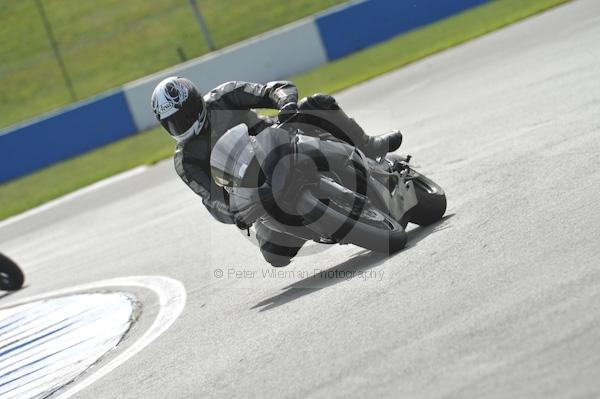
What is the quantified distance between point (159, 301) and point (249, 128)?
188 centimetres

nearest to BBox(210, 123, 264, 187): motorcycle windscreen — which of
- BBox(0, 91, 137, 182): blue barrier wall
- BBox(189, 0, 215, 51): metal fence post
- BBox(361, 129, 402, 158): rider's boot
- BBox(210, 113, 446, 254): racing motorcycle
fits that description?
BBox(210, 113, 446, 254): racing motorcycle

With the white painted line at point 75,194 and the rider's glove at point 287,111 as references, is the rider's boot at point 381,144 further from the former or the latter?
the white painted line at point 75,194

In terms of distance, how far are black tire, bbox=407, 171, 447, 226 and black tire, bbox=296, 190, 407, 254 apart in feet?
1.75

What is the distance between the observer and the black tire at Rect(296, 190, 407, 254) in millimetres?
6727

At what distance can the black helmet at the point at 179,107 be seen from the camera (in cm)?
751

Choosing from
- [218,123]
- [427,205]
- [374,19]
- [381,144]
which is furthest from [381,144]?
[374,19]

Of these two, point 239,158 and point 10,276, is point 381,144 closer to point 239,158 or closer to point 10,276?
point 239,158

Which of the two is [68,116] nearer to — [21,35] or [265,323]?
[21,35]

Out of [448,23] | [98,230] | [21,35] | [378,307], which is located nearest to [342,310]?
[378,307]

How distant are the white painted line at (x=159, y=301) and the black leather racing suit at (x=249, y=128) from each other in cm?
93

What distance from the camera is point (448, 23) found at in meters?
24.2

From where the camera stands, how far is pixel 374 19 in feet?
83.3

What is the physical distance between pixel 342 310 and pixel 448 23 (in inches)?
742

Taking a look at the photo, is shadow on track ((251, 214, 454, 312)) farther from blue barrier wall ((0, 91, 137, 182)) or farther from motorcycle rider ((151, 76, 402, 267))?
blue barrier wall ((0, 91, 137, 182))
